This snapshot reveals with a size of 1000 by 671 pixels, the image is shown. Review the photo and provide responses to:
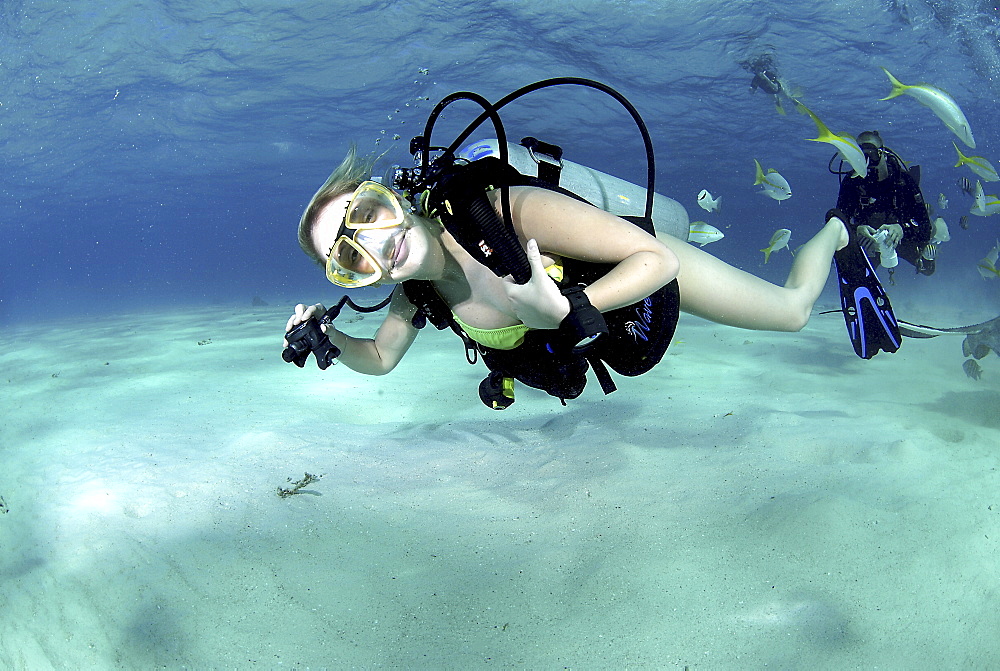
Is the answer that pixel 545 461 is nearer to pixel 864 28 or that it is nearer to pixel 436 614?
pixel 436 614

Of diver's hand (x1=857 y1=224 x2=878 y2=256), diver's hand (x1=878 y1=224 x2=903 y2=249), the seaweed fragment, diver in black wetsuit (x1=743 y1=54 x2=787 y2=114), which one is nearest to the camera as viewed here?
the seaweed fragment

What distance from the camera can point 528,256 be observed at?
213 centimetres

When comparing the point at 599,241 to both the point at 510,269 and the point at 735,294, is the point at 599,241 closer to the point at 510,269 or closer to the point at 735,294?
the point at 510,269

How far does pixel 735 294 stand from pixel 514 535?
6.61 feet

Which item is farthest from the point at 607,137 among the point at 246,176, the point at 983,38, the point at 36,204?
the point at 36,204

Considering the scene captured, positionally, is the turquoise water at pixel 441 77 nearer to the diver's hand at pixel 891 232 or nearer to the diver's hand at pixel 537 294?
the diver's hand at pixel 891 232

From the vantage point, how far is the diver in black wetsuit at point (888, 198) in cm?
797

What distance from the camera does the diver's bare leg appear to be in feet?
10.6

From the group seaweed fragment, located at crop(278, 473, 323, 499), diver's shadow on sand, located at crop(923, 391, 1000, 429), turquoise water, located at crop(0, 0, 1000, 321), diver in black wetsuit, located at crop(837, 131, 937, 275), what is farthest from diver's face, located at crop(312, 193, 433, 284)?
turquoise water, located at crop(0, 0, 1000, 321)

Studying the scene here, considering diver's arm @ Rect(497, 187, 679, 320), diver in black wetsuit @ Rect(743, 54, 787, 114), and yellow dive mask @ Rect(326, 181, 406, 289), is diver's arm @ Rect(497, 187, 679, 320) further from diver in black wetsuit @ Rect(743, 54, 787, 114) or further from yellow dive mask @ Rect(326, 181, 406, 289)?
diver in black wetsuit @ Rect(743, 54, 787, 114)

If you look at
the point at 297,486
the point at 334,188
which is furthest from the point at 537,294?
the point at 297,486

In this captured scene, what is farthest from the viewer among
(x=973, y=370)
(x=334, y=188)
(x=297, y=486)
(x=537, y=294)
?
(x=973, y=370)

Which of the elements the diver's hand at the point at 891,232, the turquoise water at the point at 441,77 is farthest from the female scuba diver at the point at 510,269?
the turquoise water at the point at 441,77

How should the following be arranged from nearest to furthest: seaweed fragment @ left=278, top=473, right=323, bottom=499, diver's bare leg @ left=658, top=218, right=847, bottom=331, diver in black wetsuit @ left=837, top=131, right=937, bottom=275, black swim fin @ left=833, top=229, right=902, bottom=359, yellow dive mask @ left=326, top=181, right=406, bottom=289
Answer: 1. yellow dive mask @ left=326, top=181, right=406, bottom=289
2. diver's bare leg @ left=658, top=218, right=847, bottom=331
3. seaweed fragment @ left=278, top=473, right=323, bottom=499
4. black swim fin @ left=833, top=229, right=902, bottom=359
5. diver in black wetsuit @ left=837, top=131, right=937, bottom=275
